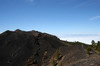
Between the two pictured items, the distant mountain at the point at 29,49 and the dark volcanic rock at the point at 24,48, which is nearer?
the distant mountain at the point at 29,49

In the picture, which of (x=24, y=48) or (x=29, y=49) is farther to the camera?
(x=24, y=48)

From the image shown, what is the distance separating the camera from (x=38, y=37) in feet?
280

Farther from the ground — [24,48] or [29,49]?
[24,48]

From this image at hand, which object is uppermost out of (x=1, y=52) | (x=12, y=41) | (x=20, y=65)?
(x=12, y=41)

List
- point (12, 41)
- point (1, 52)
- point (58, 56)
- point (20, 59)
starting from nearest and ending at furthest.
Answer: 1. point (58, 56)
2. point (20, 59)
3. point (1, 52)
4. point (12, 41)

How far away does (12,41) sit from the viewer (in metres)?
82.7

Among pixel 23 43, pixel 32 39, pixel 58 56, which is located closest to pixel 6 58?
pixel 23 43

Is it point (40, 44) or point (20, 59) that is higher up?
point (40, 44)

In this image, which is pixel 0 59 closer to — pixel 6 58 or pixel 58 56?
pixel 6 58

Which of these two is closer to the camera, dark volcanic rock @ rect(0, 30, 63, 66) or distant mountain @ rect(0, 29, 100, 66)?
distant mountain @ rect(0, 29, 100, 66)

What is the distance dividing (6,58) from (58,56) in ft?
97.9

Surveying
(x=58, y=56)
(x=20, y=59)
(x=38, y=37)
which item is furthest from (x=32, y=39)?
(x=58, y=56)

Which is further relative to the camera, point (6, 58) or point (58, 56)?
point (6, 58)

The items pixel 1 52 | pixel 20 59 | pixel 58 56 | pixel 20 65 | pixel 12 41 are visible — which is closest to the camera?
pixel 58 56
